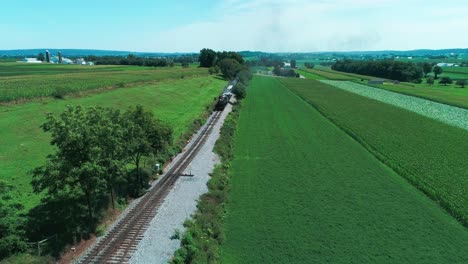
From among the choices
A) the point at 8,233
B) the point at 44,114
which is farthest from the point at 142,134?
the point at 44,114

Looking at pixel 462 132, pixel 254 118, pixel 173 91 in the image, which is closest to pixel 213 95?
pixel 173 91

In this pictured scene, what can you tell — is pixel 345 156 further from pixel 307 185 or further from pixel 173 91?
pixel 173 91

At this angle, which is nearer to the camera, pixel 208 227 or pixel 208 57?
pixel 208 227

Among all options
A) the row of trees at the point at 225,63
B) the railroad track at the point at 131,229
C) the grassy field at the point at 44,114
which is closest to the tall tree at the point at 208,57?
the row of trees at the point at 225,63

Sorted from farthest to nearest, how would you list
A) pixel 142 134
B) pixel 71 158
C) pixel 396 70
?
pixel 396 70
pixel 142 134
pixel 71 158

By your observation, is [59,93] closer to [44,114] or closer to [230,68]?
[44,114]

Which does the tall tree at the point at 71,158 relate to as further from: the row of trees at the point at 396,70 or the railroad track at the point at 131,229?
the row of trees at the point at 396,70
